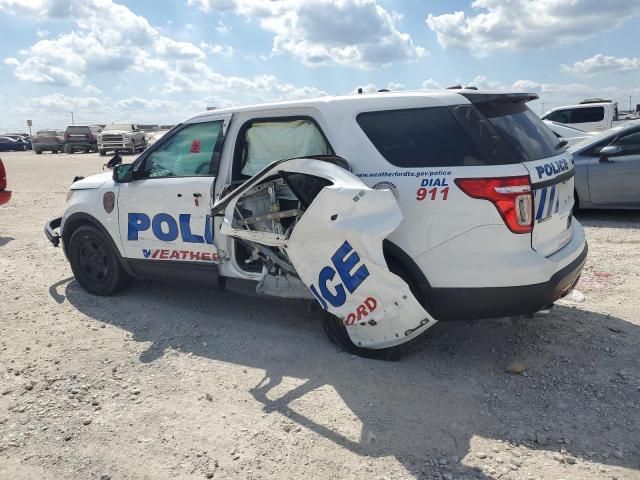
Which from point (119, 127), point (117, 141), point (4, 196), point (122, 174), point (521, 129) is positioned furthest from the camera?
point (119, 127)

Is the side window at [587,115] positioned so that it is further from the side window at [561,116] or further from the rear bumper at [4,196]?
the rear bumper at [4,196]

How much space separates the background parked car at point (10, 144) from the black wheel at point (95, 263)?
49143 mm

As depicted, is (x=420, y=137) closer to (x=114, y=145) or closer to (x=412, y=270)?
(x=412, y=270)

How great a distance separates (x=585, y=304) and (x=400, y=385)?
2330 mm

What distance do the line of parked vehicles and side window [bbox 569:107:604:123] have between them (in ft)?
63.4

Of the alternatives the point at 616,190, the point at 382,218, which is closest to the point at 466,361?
the point at 382,218

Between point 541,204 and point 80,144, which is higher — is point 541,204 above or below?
below

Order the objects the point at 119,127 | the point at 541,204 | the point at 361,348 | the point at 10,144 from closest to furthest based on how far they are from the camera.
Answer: the point at 541,204, the point at 361,348, the point at 119,127, the point at 10,144

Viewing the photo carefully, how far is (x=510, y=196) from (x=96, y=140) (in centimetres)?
3537

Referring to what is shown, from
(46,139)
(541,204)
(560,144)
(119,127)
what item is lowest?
(541,204)

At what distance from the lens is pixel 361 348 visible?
151 inches

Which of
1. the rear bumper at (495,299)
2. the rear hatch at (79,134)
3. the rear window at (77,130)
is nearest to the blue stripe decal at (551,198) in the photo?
the rear bumper at (495,299)

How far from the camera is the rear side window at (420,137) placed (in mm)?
3438

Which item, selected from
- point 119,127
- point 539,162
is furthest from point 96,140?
point 539,162
